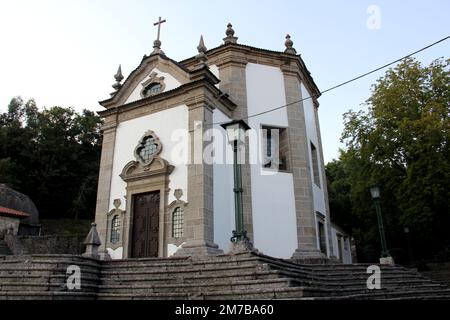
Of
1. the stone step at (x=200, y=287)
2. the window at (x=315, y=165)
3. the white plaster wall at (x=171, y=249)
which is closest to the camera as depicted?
the stone step at (x=200, y=287)

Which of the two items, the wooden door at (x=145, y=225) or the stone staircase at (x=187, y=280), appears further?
the wooden door at (x=145, y=225)

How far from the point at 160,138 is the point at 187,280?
550 centimetres

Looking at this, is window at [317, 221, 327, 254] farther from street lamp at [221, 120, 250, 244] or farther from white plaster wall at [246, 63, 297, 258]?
street lamp at [221, 120, 250, 244]

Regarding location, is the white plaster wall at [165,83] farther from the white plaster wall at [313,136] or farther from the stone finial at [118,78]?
the white plaster wall at [313,136]

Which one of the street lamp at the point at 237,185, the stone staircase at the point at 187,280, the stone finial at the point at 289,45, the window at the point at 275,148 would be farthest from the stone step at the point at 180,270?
the stone finial at the point at 289,45

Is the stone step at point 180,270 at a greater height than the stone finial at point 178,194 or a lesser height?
lesser

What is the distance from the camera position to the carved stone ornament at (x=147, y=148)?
476 inches

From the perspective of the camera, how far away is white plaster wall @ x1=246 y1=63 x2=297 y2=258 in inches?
467

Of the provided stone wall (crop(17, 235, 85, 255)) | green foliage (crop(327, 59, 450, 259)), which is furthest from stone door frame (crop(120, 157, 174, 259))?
green foliage (crop(327, 59, 450, 259))

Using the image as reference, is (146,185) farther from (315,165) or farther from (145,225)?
(315,165)

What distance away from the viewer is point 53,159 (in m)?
35.2

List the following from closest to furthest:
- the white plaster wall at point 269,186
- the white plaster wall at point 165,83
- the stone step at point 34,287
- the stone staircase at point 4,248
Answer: the stone step at point 34,287
the white plaster wall at point 269,186
the white plaster wall at point 165,83
the stone staircase at point 4,248

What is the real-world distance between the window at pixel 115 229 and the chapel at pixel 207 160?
40 mm
